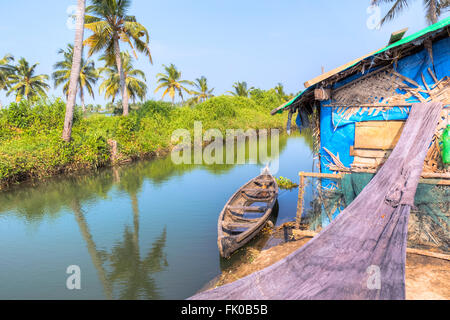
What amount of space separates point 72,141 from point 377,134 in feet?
51.7

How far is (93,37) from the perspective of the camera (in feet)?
61.3

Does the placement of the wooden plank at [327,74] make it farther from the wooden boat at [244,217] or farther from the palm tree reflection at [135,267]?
the palm tree reflection at [135,267]

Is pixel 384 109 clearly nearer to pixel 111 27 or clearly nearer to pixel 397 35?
pixel 397 35

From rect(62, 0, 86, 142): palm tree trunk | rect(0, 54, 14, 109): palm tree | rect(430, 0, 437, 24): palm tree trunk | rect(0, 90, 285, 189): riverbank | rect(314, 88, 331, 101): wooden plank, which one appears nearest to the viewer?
rect(314, 88, 331, 101): wooden plank

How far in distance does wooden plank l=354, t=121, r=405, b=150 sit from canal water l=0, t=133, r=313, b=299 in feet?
14.3

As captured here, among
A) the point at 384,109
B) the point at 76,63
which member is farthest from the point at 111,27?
the point at 384,109

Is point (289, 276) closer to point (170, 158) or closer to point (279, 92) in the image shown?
point (170, 158)

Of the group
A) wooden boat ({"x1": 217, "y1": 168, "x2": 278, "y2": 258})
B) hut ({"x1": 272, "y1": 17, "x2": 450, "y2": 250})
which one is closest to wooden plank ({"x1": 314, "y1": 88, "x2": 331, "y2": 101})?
hut ({"x1": 272, "y1": 17, "x2": 450, "y2": 250})

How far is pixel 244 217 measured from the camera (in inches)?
368

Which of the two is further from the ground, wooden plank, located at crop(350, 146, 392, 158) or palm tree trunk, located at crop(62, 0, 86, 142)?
palm tree trunk, located at crop(62, 0, 86, 142)

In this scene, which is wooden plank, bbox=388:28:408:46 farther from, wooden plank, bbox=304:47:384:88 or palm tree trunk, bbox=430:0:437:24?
palm tree trunk, bbox=430:0:437:24

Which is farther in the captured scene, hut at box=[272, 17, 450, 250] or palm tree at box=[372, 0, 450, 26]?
palm tree at box=[372, 0, 450, 26]

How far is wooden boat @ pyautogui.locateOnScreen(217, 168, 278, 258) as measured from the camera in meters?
6.71
